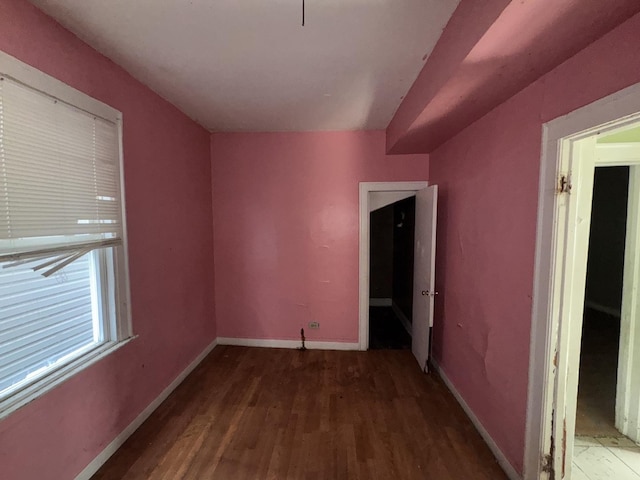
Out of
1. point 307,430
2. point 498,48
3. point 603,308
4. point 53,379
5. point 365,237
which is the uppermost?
point 498,48

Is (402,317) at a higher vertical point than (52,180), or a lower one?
lower

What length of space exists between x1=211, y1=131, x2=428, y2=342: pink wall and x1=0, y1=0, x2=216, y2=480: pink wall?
0.22 meters

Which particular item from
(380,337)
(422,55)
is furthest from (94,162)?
(380,337)

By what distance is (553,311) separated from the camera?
1370mm

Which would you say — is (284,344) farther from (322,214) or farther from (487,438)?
(487,438)

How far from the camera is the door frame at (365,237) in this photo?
3133 mm

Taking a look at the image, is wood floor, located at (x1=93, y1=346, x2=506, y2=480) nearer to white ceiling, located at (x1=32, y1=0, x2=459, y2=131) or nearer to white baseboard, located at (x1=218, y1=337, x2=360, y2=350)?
white baseboard, located at (x1=218, y1=337, x2=360, y2=350)

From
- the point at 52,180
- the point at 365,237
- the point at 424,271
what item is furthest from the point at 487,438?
the point at 52,180

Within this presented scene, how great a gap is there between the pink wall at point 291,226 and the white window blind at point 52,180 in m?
1.51

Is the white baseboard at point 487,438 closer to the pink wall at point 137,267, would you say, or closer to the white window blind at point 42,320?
the pink wall at point 137,267

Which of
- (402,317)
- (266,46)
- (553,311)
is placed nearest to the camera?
(553,311)

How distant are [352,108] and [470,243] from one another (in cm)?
149

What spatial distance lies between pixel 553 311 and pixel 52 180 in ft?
8.25

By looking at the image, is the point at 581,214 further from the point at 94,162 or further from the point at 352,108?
the point at 94,162
